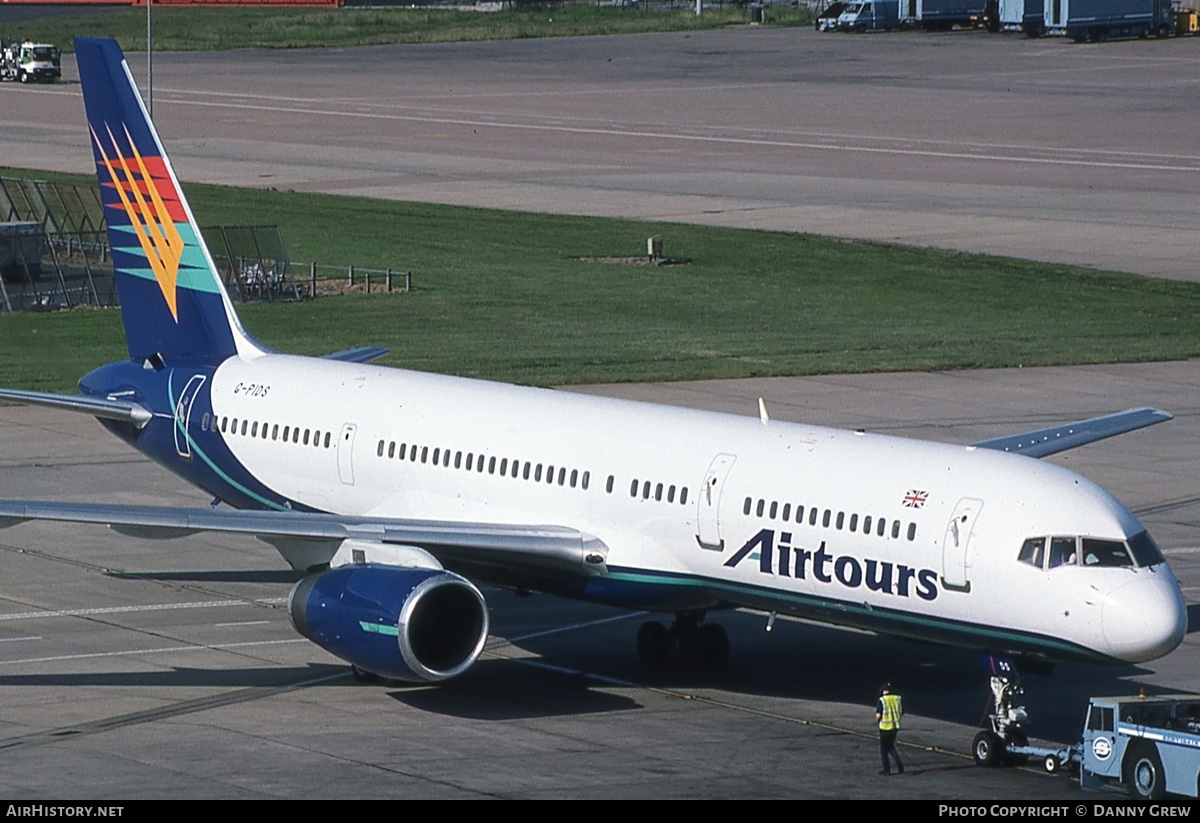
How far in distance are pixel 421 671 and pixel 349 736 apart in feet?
4.73

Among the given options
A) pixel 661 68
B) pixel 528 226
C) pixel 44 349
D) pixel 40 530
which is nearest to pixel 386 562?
pixel 40 530

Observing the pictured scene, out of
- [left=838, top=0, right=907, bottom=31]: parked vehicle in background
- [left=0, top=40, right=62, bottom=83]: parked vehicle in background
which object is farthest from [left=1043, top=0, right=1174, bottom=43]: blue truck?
[left=0, top=40, right=62, bottom=83]: parked vehicle in background

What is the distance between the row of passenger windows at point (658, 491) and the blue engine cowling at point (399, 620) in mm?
3322

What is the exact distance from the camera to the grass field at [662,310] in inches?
2542

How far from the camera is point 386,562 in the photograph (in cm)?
3303

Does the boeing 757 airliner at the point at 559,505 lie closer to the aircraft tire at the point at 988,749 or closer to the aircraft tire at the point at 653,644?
the aircraft tire at the point at 653,644

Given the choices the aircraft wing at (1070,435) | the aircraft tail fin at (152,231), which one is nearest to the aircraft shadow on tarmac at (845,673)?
the aircraft wing at (1070,435)

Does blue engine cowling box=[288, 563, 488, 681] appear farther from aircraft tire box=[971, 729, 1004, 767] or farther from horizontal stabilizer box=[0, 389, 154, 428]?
horizontal stabilizer box=[0, 389, 154, 428]

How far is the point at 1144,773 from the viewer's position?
27.3 meters

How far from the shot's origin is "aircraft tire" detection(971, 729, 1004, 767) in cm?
2889

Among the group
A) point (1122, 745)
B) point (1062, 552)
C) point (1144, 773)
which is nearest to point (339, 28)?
point (1062, 552)

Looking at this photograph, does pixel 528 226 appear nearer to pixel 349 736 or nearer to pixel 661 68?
pixel 349 736

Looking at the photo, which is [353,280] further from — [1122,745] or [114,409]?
[1122,745]

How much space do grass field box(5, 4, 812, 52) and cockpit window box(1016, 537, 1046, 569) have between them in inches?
6107
